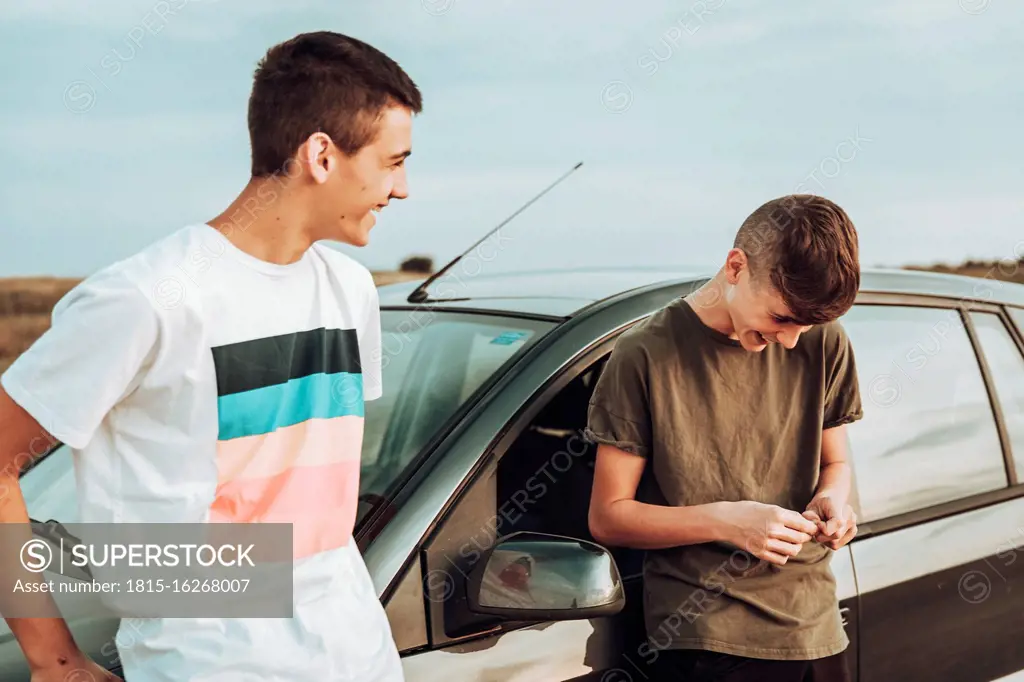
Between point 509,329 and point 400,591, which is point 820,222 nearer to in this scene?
point 509,329

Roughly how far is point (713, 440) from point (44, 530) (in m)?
1.27

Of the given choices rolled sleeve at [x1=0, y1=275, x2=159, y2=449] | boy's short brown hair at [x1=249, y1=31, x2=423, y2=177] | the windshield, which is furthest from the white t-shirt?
the windshield

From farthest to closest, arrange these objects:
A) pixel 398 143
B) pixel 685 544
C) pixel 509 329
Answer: pixel 509 329 < pixel 685 544 < pixel 398 143

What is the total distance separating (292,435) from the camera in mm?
1467

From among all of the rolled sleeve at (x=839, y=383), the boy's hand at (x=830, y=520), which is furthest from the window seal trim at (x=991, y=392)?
the boy's hand at (x=830, y=520)

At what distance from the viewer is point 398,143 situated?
1572mm

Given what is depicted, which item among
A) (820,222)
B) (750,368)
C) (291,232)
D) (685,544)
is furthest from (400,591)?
(820,222)

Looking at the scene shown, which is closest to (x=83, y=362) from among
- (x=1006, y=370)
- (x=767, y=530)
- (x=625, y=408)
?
(x=625, y=408)

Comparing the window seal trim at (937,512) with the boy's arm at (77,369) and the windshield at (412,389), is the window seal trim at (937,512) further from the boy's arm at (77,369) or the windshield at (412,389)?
the boy's arm at (77,369)

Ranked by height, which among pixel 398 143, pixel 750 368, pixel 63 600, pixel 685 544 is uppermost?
pixel 398 143

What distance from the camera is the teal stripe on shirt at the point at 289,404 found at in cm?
140

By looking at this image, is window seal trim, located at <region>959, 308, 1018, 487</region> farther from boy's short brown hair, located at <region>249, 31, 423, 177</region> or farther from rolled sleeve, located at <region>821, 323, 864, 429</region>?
boy's short brown hair, located at <region>249, 31, 423, 177</region>

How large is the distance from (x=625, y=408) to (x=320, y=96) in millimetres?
764

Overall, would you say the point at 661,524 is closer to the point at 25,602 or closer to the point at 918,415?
the point at 25,602
